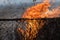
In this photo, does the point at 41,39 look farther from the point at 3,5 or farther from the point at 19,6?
the point at 3,5

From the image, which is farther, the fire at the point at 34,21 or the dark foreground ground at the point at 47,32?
the dark foreground ground at the point at 47,32

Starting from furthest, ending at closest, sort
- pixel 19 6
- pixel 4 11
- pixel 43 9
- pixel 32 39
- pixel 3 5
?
pixel 3 5 → pixel 19 6 → pixel 4 11 → pixel 43 9 → pixel 32 39

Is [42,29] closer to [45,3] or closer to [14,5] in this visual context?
[45,3]

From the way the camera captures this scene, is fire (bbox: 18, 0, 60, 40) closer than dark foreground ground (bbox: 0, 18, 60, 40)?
Yes

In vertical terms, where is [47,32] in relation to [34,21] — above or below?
below

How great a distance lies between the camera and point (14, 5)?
17062 mm

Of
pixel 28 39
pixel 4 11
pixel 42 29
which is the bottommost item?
pixel 4 11

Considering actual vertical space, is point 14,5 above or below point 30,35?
below

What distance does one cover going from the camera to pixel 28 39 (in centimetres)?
364

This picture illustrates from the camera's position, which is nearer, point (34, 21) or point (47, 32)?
point (34, 21)

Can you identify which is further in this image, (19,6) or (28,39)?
(19,6)

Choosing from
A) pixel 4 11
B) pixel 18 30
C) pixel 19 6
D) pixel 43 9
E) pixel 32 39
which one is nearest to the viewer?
pixel 32 39

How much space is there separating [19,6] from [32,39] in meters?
12.4

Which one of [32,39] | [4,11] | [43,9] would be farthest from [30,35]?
[4,11]
